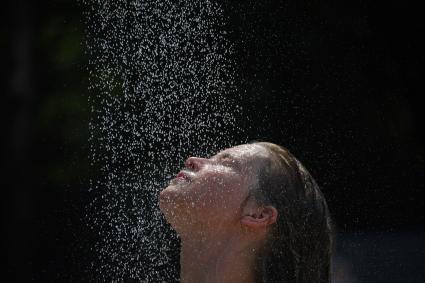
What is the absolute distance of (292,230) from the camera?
321 cm

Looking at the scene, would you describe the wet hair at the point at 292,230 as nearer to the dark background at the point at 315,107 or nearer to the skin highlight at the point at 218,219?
the skin highlight at the point at 218,219

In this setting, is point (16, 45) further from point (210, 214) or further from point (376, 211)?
point (376, 211)

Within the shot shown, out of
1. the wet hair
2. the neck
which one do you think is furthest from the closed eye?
the neck

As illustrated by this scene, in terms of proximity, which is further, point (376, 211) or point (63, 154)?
point (63, 154)

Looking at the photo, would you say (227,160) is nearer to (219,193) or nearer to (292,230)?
(219,193)

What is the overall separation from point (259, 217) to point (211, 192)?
22 cm

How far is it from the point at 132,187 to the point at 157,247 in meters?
0.66

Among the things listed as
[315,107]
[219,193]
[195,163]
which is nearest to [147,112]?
[315,107]

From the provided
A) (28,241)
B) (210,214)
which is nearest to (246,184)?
(210,214)

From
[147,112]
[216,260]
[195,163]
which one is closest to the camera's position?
[216,260]

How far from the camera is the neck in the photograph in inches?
123

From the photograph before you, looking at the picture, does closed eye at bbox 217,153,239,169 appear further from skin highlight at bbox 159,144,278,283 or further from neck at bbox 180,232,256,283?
neck at bbox 180,232,256,283

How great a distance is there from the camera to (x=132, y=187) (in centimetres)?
548

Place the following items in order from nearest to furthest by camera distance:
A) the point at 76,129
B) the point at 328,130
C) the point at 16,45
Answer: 1. the point at 16,45
2. the point at 328,130
3. the point at 76,129
